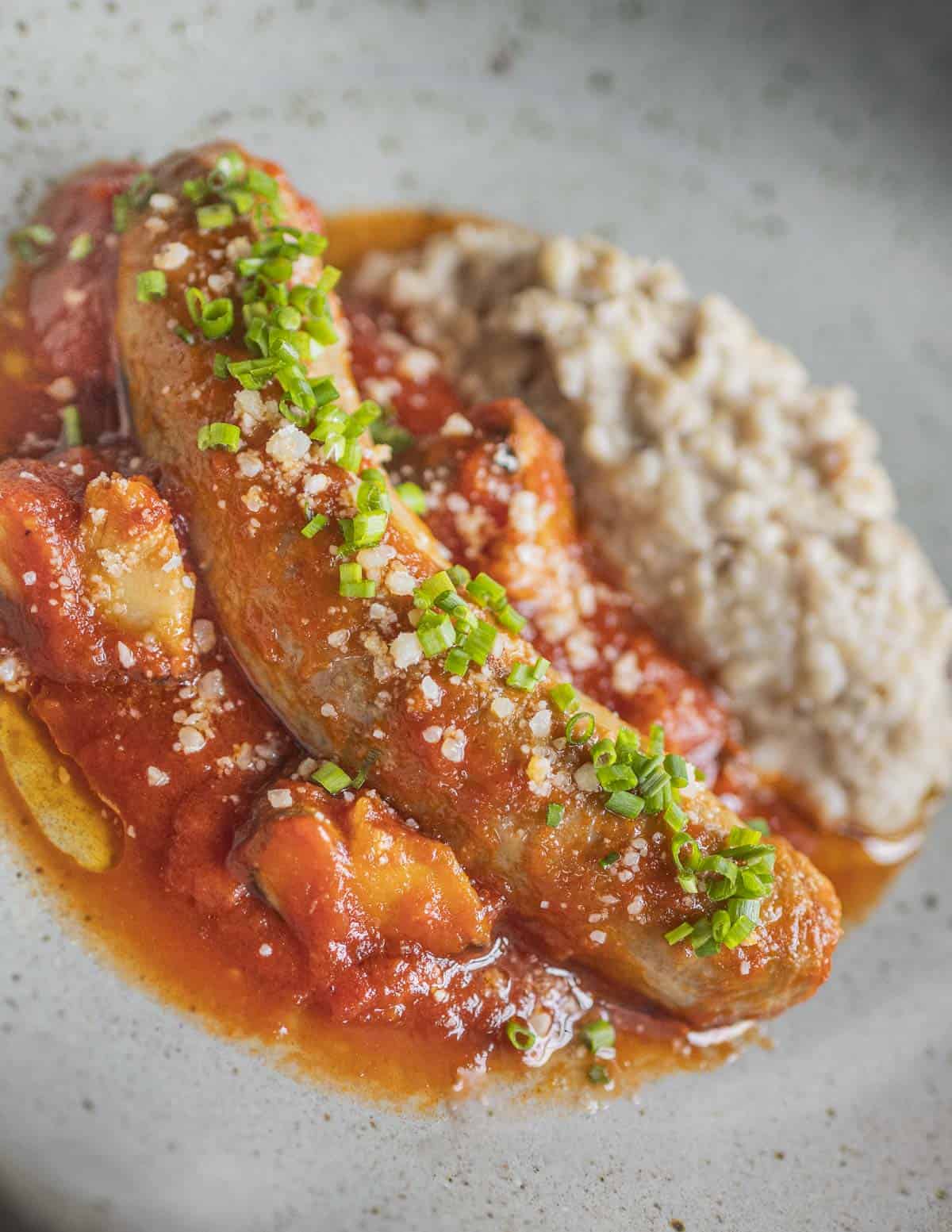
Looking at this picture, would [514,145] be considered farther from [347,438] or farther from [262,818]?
[262,818]

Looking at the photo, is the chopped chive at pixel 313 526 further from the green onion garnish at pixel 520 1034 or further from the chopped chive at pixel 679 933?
the green onion garnish at pixel 520 1034

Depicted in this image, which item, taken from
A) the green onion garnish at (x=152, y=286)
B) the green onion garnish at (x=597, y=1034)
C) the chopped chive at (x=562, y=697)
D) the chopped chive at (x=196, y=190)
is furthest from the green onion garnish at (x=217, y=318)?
the green onion garnish at (x=597, y=1034)

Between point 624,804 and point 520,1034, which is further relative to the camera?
point 520,1034

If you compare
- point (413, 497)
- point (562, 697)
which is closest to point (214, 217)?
point (413, 497)

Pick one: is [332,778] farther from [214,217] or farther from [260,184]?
[260,184]

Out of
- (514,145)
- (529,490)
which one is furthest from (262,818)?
(514,145)

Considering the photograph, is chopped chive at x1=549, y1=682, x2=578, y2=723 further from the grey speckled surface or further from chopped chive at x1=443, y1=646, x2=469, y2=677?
the grey speckled surface
